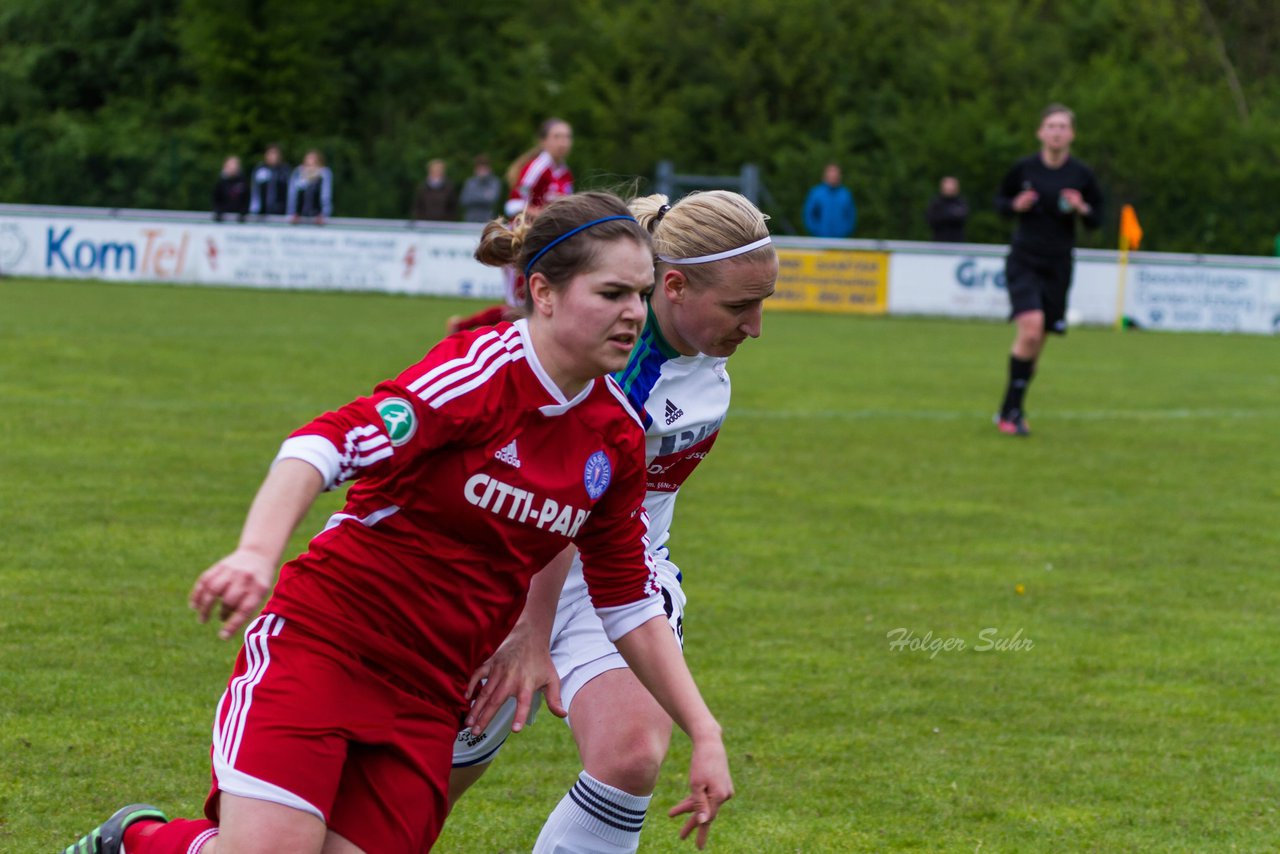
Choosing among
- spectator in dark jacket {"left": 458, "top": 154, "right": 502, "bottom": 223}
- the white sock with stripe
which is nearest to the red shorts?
the white sock with stripe

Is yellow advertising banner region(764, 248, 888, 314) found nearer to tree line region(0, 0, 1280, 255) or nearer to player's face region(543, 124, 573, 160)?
tree line region(0, 0, 1280, 255)

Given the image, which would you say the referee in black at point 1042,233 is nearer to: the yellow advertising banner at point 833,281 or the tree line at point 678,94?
the yellow advertising banner at point 833,281

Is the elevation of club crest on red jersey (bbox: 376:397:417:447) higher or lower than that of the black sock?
higher

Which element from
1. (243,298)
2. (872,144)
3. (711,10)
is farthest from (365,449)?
(711,10)

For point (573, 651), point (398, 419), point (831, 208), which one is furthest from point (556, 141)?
point (831, 208)

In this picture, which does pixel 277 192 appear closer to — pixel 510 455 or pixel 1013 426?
pixel 1013 426

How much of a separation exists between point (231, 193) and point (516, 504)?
24.2 metres

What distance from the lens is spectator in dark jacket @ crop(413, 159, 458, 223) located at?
1096 inches

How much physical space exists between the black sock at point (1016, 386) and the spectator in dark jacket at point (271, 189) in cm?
1761

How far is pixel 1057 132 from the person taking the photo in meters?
11.6

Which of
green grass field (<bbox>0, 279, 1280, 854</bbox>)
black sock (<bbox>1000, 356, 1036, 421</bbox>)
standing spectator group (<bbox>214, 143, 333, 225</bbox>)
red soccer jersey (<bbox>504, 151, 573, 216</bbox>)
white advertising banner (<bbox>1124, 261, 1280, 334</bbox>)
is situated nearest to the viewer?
green grass field (<bbox>0, 279, 1280, 854</bbox>)

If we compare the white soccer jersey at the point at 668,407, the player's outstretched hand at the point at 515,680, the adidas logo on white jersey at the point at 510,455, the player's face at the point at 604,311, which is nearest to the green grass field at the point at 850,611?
the player's outstretched hand at the point at 515,680

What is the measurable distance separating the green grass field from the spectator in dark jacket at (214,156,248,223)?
42.4ft

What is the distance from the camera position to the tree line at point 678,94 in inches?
1266
